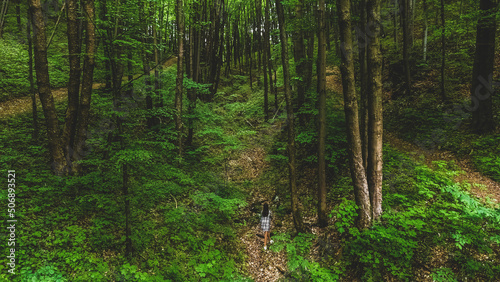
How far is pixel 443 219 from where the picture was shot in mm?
6086

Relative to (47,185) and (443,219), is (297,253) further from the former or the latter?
(47,185)

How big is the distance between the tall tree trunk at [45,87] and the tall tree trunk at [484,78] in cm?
1503

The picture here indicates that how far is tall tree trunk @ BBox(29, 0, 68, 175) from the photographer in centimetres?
635

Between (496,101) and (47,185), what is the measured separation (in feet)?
55.9

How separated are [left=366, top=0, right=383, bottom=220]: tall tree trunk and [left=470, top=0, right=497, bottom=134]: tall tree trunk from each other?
6.93 meters

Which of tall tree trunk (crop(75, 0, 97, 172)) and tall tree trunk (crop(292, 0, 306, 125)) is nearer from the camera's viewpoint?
tall tree trunk (crop(75, 0, 97, 172))

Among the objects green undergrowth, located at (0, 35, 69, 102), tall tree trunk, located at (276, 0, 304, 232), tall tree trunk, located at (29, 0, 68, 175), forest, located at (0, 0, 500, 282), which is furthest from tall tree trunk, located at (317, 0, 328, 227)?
green undergrowth, located at (0, 35, 69, 102)

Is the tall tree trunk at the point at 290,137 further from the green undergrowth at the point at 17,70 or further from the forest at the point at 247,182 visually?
the green undergrowth at the point at 17,70

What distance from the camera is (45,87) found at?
662 cm

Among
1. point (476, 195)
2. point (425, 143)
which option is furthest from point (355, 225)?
point (425, 143)

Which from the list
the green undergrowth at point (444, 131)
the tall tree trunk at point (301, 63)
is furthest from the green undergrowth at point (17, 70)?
the green undergrowth at point (444, 131)

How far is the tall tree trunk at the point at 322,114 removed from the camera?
682 cm

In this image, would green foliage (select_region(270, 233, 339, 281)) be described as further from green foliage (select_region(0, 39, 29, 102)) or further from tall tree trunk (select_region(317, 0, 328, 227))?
green foliage (select_region(0, 39, 29, 102))

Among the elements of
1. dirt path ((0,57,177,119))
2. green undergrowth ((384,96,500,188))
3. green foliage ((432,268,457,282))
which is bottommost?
green foliage ((432,268,457,282))
